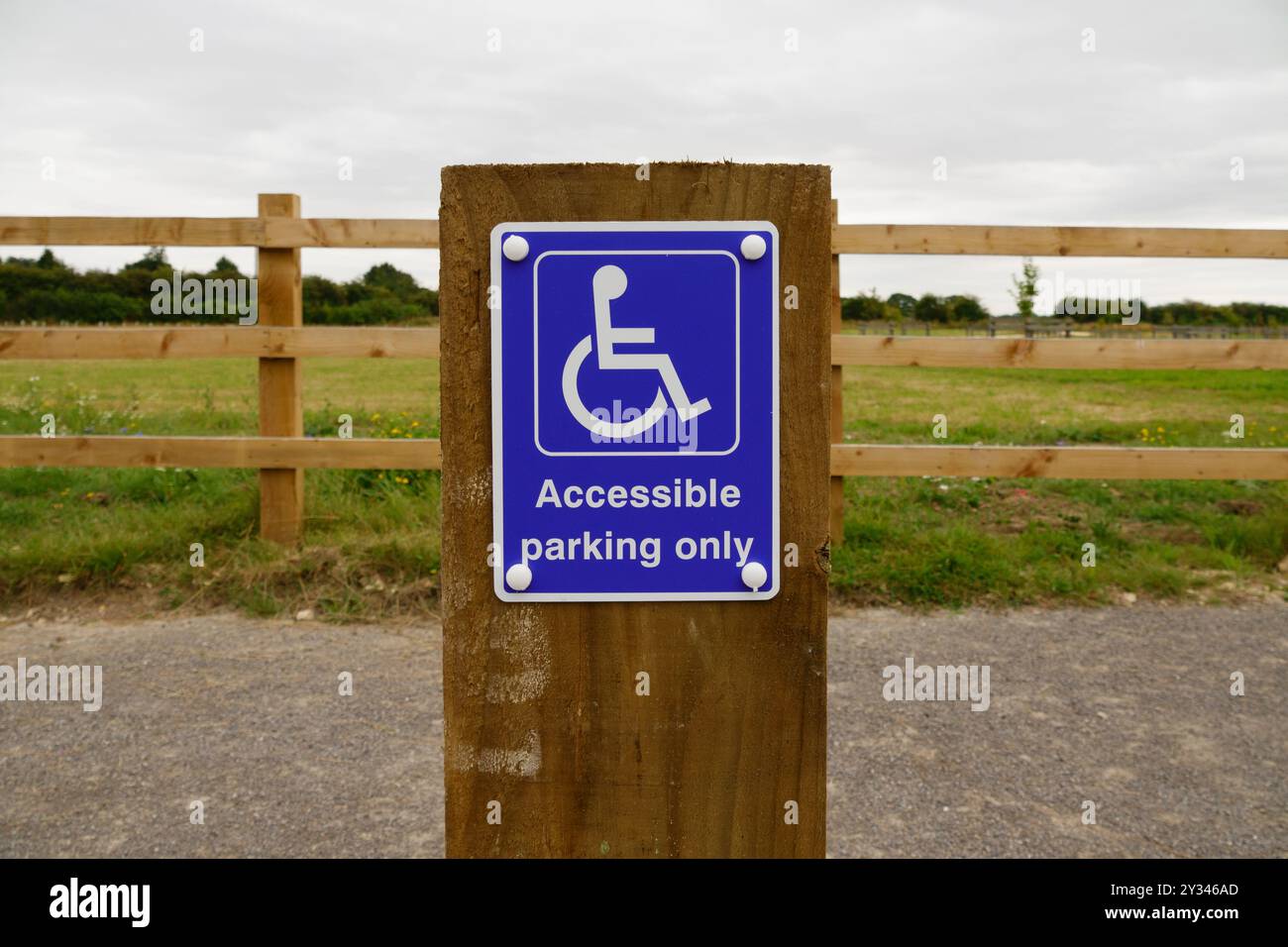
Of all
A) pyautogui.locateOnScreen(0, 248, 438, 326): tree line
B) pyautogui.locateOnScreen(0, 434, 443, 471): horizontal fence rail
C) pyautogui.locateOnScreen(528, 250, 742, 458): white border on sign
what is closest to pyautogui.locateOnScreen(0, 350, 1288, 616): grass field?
pyautogui.locateOnScreen(0, 434, 443, 471): horizontal fence rail

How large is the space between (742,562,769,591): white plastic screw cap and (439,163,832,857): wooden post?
3 cm

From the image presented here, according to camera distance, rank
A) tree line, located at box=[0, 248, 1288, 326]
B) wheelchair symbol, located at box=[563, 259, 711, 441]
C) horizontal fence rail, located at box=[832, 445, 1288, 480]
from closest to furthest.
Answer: wheelchair symbol, located at box=[563, 259, 711, 441]
horizontal fence rail, located at box=[832, 445, 1288, 480]
tree line, located at box=[0, 248, 1288, 326]

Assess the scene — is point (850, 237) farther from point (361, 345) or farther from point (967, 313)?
point (967, 313)

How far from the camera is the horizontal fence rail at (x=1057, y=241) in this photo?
5.16 metres

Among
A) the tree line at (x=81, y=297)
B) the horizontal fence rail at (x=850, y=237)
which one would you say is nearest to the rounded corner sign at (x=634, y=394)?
the horizontal fence rail at (x=850, y=237)

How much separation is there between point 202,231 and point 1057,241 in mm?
4187

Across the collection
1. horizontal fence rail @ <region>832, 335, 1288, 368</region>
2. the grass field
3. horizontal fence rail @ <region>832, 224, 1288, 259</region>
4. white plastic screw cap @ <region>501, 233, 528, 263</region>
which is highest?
horizontal fence rail @ <region>832, 224, 1288, 259</region>

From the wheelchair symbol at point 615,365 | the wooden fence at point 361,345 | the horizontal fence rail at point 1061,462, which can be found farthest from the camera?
the wooden fence at point 361,345

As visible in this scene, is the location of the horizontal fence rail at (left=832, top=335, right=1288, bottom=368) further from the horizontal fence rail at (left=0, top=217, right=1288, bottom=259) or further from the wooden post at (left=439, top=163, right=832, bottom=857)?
the wooden post at (left=439, top=163, right=832, bottom=857)

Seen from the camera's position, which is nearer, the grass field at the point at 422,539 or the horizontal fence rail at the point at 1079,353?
the grass field at the point at 422,539

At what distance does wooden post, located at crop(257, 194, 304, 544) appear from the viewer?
5.30 meters

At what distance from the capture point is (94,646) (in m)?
4.44

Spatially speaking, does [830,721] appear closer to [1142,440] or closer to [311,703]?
[311,703]

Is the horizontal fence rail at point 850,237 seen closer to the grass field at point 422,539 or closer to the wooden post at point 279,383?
the wooden post at point 279,383
